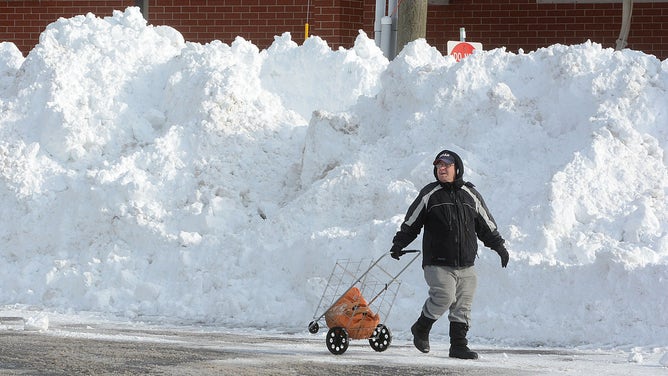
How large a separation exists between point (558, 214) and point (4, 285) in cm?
594

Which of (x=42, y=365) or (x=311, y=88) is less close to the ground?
(x=311, y=88)

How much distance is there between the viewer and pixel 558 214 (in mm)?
14898

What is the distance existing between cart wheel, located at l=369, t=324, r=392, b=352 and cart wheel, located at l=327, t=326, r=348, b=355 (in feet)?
0.96

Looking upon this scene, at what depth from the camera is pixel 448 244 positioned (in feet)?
39.0

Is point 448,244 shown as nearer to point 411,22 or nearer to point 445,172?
point 445,172

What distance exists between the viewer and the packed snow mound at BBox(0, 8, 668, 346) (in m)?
14.3

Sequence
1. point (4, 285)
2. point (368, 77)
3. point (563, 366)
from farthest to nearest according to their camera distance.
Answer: point (368, 77) < point (4, 285) < point (563, 366)

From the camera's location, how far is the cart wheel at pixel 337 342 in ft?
39.0

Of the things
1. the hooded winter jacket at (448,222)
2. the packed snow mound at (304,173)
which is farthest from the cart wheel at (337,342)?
the packed snow mound at (304,173)

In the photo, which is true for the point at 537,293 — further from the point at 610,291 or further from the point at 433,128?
the point at 433,128

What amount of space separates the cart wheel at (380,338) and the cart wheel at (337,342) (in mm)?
292

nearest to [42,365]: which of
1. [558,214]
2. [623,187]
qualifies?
[558,214]

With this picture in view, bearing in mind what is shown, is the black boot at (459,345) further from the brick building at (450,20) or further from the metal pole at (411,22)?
the brick building at (450,20)

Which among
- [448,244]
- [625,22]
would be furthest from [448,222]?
[625,22]
